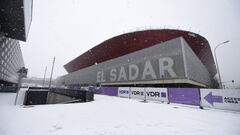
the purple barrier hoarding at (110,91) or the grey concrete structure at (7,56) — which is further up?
the grey concrete structure at (7,56)

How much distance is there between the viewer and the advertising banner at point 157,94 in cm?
1336

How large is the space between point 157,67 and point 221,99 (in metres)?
15.7

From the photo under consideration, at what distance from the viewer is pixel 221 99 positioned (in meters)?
9.28

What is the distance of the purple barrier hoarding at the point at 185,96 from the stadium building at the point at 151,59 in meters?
9.85

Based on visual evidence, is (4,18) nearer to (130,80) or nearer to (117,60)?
(130,80)

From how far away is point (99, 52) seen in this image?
41.4 meters

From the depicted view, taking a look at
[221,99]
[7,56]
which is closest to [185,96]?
[221,99]

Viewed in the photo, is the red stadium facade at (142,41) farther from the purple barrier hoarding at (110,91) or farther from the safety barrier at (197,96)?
the safety barrier at (197,96)

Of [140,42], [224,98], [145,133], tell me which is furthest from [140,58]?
[145,133]

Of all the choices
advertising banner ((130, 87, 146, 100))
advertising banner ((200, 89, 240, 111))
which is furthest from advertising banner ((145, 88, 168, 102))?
advertising banner ((200, 89, 240, 111))

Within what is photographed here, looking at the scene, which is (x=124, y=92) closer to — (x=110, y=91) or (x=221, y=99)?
(x=110, y=91)

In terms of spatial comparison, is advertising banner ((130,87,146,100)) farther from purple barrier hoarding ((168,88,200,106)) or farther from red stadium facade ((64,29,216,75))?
red stadium facade ((64,29,216,75))

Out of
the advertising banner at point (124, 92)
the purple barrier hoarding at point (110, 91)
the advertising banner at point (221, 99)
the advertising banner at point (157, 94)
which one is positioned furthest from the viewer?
the purple barrier hoarding at point (110, 91)

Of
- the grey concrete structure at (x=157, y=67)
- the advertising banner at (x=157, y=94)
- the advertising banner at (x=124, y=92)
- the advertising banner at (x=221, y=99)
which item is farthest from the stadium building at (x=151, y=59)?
the advertising banner at (x=221, y=99)
